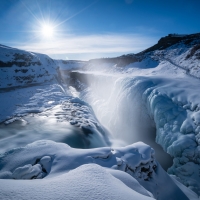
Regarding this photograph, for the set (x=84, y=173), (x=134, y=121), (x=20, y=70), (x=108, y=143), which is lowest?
(x=108, y=143)

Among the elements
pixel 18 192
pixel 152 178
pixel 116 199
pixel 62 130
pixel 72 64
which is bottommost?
pixel 152 178

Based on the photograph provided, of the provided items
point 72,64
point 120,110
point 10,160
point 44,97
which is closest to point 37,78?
point 44,97

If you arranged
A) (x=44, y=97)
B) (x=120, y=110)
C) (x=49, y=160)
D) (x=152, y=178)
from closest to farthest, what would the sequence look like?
1. (x=49, y=160)
2. (x=152, y=178)
3. (x=120, y=110)
4. (x=44, y=97)

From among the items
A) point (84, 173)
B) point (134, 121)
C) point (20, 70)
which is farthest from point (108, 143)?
point (20, 70)

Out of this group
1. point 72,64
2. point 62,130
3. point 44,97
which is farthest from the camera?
point 72,64

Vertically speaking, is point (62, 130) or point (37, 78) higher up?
point (37, 78)

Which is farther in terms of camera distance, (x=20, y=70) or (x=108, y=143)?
(x=20, y=70)

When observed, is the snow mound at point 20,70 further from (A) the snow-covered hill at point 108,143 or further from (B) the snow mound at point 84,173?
(B) the snow mound at point 84,173

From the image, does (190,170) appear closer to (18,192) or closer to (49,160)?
(49,160)

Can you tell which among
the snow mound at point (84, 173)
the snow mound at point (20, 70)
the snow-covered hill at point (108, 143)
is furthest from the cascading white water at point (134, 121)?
the snow mound at point (20, 70)

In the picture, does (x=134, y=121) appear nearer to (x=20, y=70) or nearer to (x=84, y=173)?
(x=84, y=173)

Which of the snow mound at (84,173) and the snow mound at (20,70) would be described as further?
the snow mound at (20,70)

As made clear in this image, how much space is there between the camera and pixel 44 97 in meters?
14.1

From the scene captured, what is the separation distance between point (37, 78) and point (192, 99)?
18.9 metres
